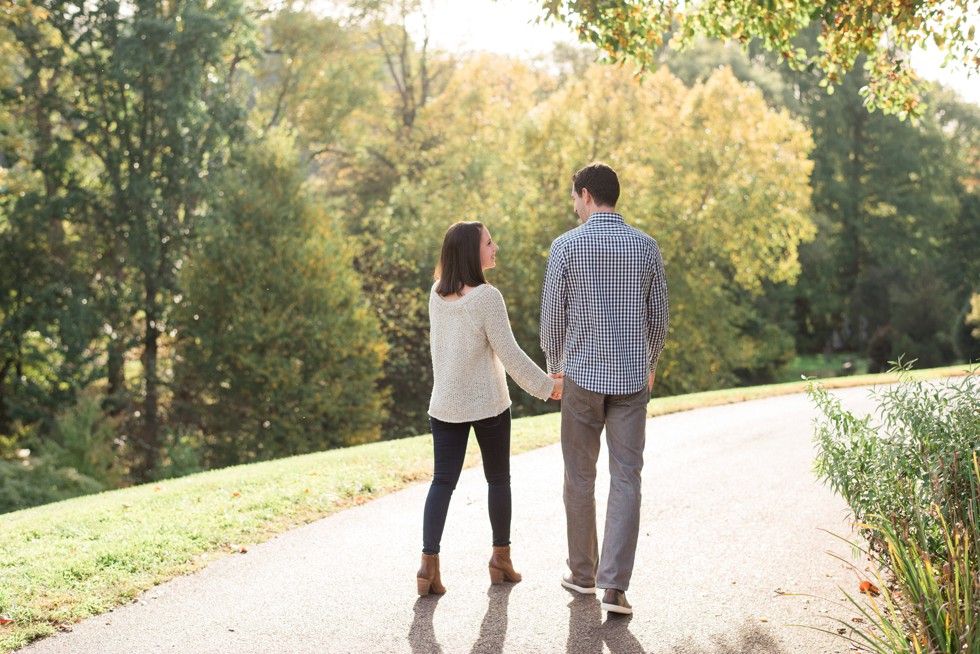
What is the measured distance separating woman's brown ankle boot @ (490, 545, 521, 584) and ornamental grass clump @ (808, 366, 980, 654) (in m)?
1.84

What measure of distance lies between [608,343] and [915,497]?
1.70 m

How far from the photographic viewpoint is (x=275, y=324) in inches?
752

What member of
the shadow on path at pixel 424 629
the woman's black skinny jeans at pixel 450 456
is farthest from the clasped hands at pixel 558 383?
the shadow on path at pixel 424 629

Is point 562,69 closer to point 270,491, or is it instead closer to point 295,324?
point 295,324

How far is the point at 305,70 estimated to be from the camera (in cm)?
3328

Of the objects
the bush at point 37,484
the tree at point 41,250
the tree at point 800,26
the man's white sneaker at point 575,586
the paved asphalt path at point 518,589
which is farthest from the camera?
the tree at point 41,250

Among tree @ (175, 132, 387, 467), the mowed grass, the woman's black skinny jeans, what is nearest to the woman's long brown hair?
the woman's black skinny jeans

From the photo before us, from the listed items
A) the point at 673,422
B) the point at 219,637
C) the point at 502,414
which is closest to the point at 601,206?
the point at 502,414

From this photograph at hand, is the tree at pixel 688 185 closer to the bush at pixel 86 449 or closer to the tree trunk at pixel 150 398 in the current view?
the tree trunk at pixel 150 398

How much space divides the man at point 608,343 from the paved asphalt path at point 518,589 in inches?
17.8

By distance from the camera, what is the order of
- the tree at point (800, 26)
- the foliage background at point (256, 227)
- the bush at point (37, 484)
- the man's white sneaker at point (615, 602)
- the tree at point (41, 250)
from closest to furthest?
the man's white sneaker at point (615, 602) → the tree at point (800, 26) → the bush at point (37, 484) → the foliage background at point (256, 227) → the tree at point (41, 250)

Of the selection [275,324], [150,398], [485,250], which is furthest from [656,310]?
[150,398]

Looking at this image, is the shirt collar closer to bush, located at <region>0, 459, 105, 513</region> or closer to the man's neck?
the man's neck

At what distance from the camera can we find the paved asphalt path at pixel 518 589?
15.6ft
